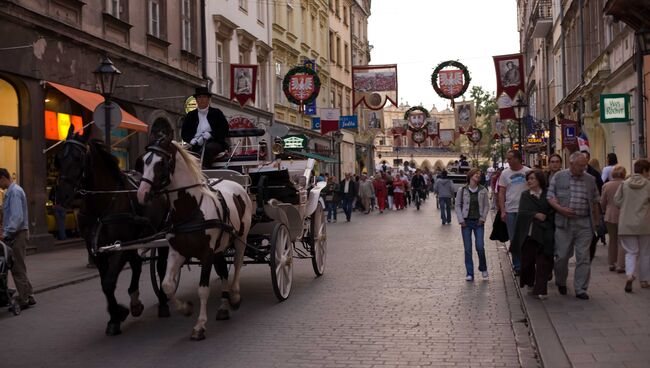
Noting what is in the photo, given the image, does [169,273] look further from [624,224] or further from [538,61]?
[538,61]

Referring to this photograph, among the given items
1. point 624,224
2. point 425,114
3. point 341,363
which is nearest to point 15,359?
point 341,363

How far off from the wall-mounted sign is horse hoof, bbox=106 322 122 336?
15.7 m

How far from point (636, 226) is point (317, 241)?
4.58 m

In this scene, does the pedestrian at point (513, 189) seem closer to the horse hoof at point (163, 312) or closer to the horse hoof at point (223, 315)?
the horse hoof at point (223, 315)

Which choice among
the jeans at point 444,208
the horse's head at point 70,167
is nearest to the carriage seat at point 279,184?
the horse's head at point 70,167

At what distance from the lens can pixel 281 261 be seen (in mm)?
9273

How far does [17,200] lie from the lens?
9305 mm

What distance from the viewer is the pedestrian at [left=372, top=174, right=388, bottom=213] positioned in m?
33.9

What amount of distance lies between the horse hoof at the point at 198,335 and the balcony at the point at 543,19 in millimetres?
37339

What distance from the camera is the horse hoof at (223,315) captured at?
8148mm

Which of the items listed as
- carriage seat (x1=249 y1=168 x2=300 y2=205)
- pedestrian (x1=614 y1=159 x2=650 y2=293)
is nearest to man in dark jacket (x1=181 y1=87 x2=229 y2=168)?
carriage seat (x1=249 y1=168 x2=300 y2=205)

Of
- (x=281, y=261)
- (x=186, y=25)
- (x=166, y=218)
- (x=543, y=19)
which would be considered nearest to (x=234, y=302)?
(x=281, y=261)

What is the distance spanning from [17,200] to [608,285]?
7.72 m

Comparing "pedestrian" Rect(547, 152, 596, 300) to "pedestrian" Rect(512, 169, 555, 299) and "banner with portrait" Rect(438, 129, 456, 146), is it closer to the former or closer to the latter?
"pedestrian" Rect(512, 169, 555, 299)
